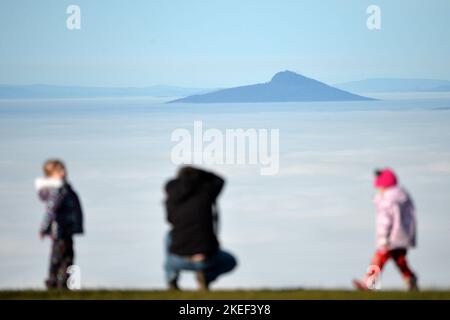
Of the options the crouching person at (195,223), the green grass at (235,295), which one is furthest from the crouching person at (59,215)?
the crouching person at (195,223)

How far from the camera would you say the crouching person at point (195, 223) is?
9641 millimetres

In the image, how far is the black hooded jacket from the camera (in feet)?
31.6

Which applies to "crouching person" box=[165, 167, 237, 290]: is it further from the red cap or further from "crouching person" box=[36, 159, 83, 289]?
the red cap

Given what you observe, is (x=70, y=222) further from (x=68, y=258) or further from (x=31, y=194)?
(x=31, y=194)

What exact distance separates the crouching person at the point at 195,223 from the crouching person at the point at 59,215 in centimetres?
112

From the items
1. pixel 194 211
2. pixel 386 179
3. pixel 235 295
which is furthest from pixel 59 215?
pixel 386 179

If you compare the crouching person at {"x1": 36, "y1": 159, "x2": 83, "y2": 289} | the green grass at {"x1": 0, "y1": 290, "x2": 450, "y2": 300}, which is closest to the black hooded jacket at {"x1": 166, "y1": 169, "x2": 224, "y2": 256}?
the green grass at {"x1": 0, "y1": 290, "x2": 450, "y2": 300}

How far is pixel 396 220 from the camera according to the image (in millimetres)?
10031

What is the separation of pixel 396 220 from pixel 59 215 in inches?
140

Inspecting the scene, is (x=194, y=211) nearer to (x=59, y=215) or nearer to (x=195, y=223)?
(x=195, y=223)

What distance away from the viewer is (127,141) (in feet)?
81.5
